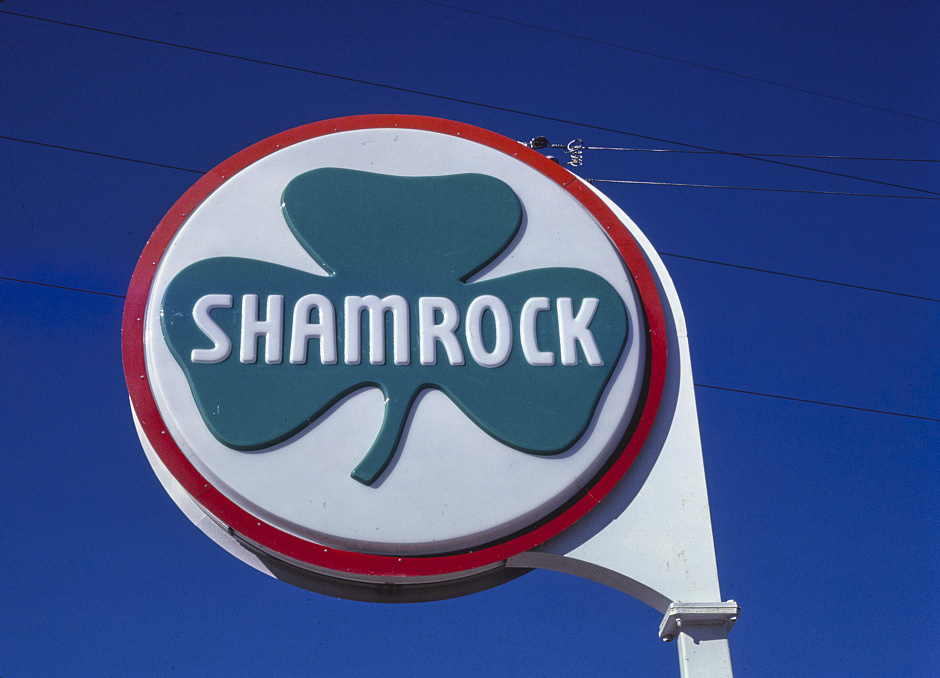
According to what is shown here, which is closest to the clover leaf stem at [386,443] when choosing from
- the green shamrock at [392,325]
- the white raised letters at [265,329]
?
the green shamrock at [392,325]

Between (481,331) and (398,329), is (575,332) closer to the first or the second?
(481,331)

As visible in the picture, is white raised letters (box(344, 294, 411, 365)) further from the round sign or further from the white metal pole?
the white metal pole

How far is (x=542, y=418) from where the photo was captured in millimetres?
5633

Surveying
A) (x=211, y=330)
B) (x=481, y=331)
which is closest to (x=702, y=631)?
(x=481, y=331)

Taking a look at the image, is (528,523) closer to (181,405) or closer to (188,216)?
(181,405)

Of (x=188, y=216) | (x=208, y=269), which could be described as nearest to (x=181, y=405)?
(x=208, y=269)

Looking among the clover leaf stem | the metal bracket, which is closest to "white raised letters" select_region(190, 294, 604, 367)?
the clover leaf stem

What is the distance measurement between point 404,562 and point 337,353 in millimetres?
1225

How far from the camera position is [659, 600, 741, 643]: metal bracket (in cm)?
518

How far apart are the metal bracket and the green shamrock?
3.44 feet

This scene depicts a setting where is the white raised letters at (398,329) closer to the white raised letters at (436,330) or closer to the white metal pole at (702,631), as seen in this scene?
the white raised letters at (436,330)

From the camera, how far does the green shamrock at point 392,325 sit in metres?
5.53

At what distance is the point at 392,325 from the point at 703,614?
2.28 meters

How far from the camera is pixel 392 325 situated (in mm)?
5805
